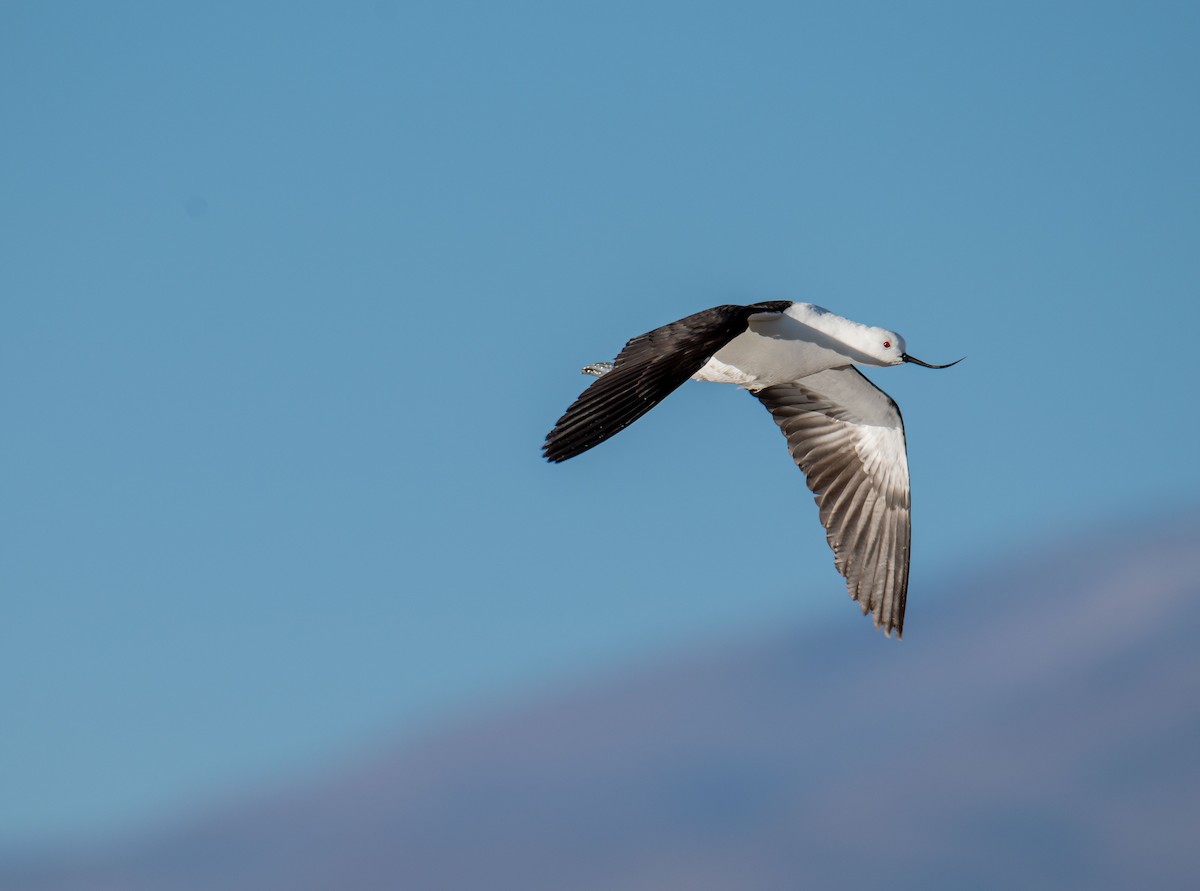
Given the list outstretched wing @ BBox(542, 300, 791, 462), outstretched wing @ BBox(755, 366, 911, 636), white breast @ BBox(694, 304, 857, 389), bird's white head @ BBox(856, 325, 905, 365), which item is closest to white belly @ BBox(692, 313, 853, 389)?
white breast @ BBox(694, 304, 857, 389)

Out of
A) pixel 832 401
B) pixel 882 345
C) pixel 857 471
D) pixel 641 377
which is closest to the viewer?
pixel 641 377

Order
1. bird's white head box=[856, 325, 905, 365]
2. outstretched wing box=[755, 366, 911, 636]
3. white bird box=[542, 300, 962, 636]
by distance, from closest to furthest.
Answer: white bird box=[542, 300, 962, 636]
bird's white head box=[856, 325, 905, 365]
outstretched wing box=[755, 366, 911, 636]

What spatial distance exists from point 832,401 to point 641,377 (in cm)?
546

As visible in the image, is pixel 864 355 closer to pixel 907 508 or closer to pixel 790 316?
pixel 790 316

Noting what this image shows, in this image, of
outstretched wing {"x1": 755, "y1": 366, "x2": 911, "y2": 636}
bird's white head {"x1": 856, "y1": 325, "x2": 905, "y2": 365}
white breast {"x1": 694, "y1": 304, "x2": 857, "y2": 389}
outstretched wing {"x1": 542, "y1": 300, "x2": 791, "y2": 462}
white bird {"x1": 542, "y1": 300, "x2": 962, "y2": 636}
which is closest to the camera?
outstretched wing {"x1": 542, "y1": 300, "x2": 791, "y2": 462}

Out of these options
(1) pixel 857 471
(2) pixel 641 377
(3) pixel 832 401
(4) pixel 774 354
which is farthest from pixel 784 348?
(2) pixel 641 377

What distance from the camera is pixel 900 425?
18328mm

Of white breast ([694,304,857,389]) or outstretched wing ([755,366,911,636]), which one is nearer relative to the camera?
white breast ([694,304,857,389])

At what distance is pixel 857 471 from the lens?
18.2m

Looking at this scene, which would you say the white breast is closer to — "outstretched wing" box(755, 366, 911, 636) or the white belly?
the white belly

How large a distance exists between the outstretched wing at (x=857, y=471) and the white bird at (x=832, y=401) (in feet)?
0.04

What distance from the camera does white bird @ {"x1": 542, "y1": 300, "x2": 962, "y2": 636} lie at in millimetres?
14586

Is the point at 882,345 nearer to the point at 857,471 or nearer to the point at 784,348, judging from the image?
the point at 784,348

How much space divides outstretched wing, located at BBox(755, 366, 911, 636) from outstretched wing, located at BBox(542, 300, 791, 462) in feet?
11.6
